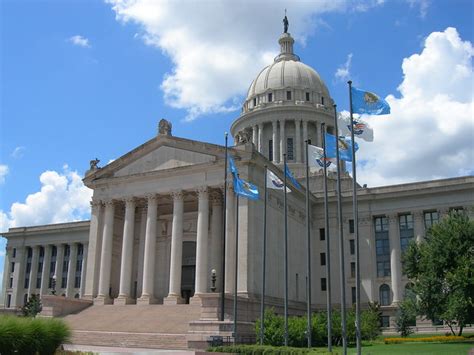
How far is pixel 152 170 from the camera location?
192 feet

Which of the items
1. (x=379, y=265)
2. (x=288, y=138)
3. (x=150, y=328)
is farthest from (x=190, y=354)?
(x=288, y=138)

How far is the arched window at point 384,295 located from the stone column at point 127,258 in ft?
96.1

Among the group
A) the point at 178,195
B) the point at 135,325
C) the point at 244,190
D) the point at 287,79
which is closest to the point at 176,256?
the point at 178,195

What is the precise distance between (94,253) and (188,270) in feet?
34.5

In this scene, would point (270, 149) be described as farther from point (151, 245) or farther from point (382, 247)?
point (151, 245)

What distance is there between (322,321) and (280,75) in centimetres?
5331

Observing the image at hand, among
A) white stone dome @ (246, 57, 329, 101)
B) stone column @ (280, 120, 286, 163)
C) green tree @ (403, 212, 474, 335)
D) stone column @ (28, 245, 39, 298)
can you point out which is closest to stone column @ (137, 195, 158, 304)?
green tree @ (403, 212, 474, 335)

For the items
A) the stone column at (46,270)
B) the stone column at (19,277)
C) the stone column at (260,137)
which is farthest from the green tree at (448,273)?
the stone column at (19,277)

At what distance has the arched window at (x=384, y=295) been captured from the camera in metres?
65.6

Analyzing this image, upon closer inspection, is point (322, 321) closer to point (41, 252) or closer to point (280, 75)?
point (280, 75)

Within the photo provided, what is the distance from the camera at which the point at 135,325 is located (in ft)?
155

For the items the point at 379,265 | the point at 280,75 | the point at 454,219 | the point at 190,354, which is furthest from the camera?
the point at 280,75

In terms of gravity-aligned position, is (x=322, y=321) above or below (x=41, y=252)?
below

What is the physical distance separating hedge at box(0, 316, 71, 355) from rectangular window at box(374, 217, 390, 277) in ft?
157
